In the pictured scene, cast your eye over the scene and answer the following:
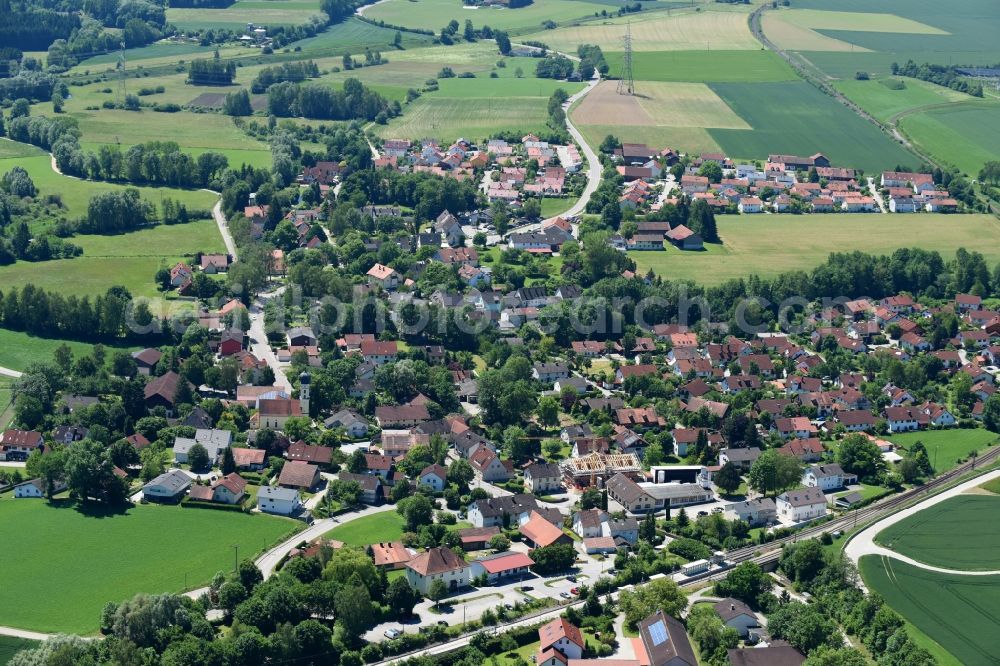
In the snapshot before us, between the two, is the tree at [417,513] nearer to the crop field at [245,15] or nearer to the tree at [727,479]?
the tree at [727,479]

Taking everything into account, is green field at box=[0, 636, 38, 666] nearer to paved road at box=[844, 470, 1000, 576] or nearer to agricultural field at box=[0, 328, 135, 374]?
agricultural field at box=[0, 328, 135, 374]

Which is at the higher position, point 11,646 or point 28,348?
point 28,348

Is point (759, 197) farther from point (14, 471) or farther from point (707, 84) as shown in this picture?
point (14, 471)

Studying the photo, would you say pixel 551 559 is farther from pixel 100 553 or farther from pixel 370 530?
pixel 100 553

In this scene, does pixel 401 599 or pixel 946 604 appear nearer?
pixel 401 599

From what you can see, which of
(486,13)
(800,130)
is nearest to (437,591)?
(800,130)

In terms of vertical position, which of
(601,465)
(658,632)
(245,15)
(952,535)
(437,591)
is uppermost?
(245,15)

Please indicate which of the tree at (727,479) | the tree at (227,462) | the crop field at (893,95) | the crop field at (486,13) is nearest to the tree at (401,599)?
the tree at (227,462)
